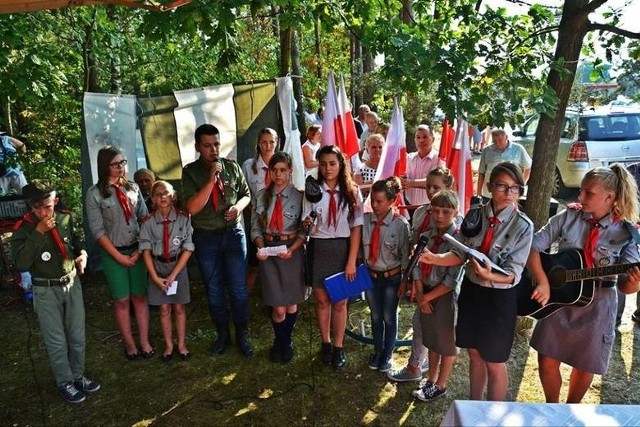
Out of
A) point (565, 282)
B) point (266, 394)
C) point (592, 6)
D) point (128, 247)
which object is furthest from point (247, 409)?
point (592, 6)

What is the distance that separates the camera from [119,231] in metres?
3.70

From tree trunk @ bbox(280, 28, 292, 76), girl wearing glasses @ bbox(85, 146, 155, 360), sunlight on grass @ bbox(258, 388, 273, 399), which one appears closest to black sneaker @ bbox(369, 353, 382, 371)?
sunlight on grass @ bbox(258, 388, 273, 399)

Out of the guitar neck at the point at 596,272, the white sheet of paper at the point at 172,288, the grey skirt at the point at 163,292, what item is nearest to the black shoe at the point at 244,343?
the grey skirt at the point at 163,292

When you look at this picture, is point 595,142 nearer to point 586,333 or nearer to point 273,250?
point 586,333

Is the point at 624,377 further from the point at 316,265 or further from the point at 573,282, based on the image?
the point at 316,265

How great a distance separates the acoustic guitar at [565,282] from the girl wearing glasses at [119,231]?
2.88 m

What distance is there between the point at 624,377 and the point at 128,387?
3.84 metres

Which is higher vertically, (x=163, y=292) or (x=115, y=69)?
(x=115, y=69)

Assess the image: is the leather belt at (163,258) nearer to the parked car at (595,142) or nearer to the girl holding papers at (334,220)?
the girl holding papers at (334,220)

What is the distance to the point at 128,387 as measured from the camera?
3609mm

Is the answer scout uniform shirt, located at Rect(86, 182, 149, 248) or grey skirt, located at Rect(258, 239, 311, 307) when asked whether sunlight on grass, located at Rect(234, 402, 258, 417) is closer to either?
grey skirt, located at Rect(258, 239, 311, 307)

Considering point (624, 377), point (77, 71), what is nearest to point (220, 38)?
point (624, 377)

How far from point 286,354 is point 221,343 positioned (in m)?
0.60

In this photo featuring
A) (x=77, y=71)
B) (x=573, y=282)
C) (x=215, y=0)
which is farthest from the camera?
(x=77, y=71)
